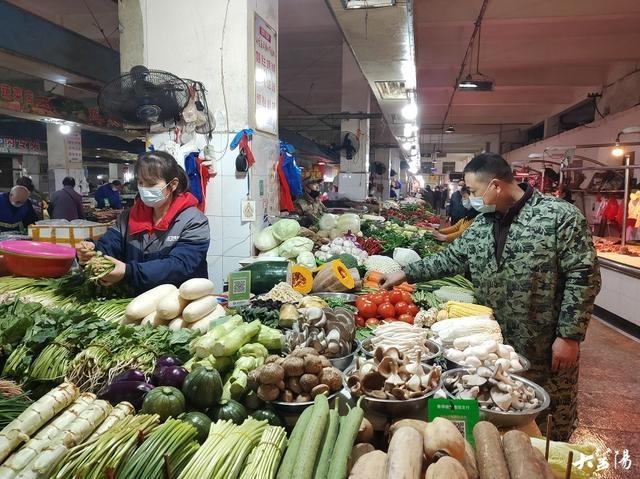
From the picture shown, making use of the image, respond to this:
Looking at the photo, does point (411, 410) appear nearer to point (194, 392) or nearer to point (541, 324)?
point (194, 392)

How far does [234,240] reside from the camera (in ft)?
16.7

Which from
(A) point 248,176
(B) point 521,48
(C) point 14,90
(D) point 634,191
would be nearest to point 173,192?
(A) point 248,176

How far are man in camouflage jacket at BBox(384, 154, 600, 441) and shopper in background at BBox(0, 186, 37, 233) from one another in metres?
8.27

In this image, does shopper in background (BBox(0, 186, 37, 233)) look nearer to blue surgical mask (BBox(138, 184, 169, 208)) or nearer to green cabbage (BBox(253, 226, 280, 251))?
green cabbage (BBox(253, 226, 280, 251))

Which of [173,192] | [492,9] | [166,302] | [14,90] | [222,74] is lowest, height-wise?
[166,302]

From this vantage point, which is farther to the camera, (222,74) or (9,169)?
(9,169)

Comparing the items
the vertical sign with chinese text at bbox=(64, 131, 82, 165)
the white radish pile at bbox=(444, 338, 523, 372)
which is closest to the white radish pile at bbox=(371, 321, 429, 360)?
the white radish pile at bbox=(444, 338, 523, 372)

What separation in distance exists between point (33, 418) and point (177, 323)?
1.16m

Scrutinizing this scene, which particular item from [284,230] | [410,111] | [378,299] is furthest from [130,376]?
[410,111]

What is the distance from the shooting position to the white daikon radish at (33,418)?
1.42 m

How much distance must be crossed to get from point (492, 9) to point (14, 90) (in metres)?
9.60

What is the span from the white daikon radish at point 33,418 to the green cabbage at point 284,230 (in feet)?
12.0

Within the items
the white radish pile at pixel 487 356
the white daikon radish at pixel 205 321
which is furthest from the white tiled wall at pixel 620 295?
the white daikon radish at pixel 205 321

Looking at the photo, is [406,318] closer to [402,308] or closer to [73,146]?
[402,308]
